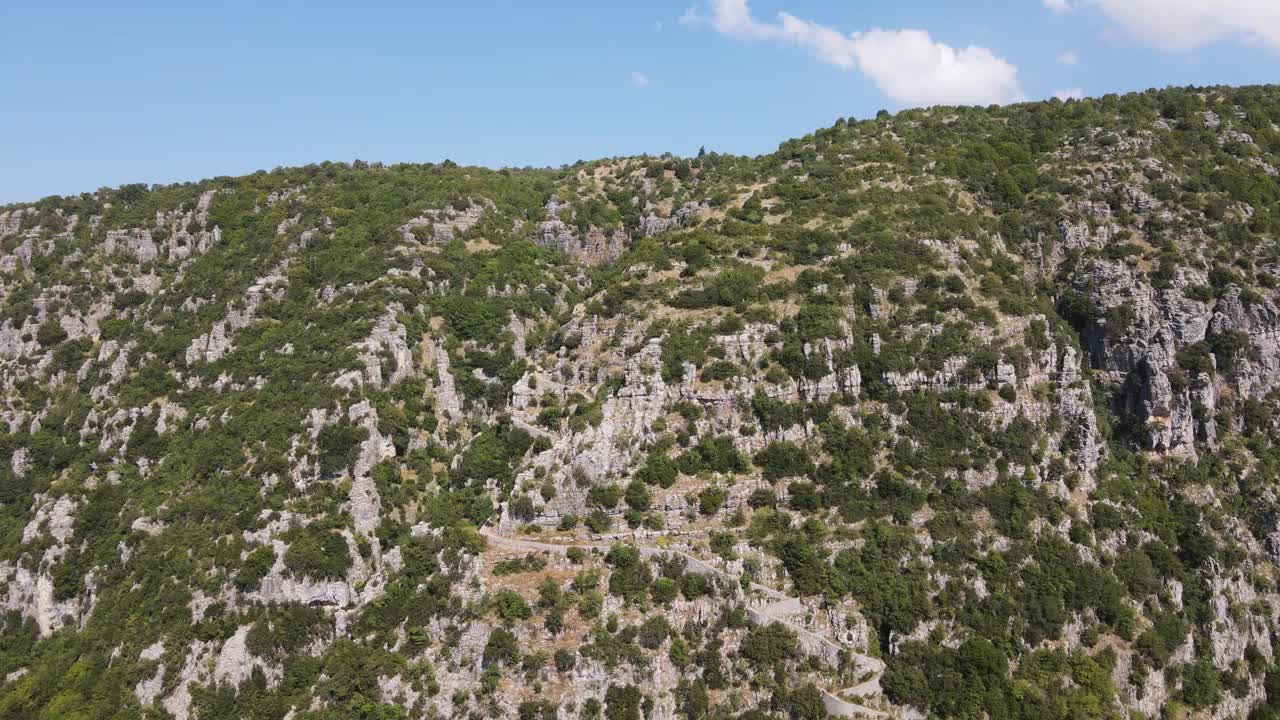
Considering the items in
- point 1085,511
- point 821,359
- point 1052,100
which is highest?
point 1052,100

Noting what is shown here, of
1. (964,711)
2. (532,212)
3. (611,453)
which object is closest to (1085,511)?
(964,711)

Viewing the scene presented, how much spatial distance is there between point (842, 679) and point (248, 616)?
1955 inches

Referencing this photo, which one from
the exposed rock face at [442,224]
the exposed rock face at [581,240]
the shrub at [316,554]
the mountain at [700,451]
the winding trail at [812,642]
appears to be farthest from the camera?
the exposed rock face at [581,240]

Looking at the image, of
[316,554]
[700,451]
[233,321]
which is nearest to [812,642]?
[700,451]

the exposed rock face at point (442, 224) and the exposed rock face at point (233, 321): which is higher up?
the exposed rock face at point (442, 224)

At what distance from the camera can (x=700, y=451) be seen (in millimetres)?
77188

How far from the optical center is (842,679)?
6619 cm

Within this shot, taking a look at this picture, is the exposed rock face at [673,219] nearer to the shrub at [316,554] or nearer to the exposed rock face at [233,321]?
the exposed rock face at [233,321]

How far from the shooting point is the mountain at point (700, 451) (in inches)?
2699

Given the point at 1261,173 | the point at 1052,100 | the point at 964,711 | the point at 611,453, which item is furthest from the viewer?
the point at 1052,100

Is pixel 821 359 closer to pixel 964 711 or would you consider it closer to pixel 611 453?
pixel 611 453

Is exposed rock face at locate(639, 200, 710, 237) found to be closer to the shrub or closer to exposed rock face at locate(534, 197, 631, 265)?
exposed rock face at locate(534, 197, 631, 265)

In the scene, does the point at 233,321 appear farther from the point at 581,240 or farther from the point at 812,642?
the point at 812,642

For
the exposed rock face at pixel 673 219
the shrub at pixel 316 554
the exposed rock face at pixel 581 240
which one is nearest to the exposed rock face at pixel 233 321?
the shrub at pixel 316 554
